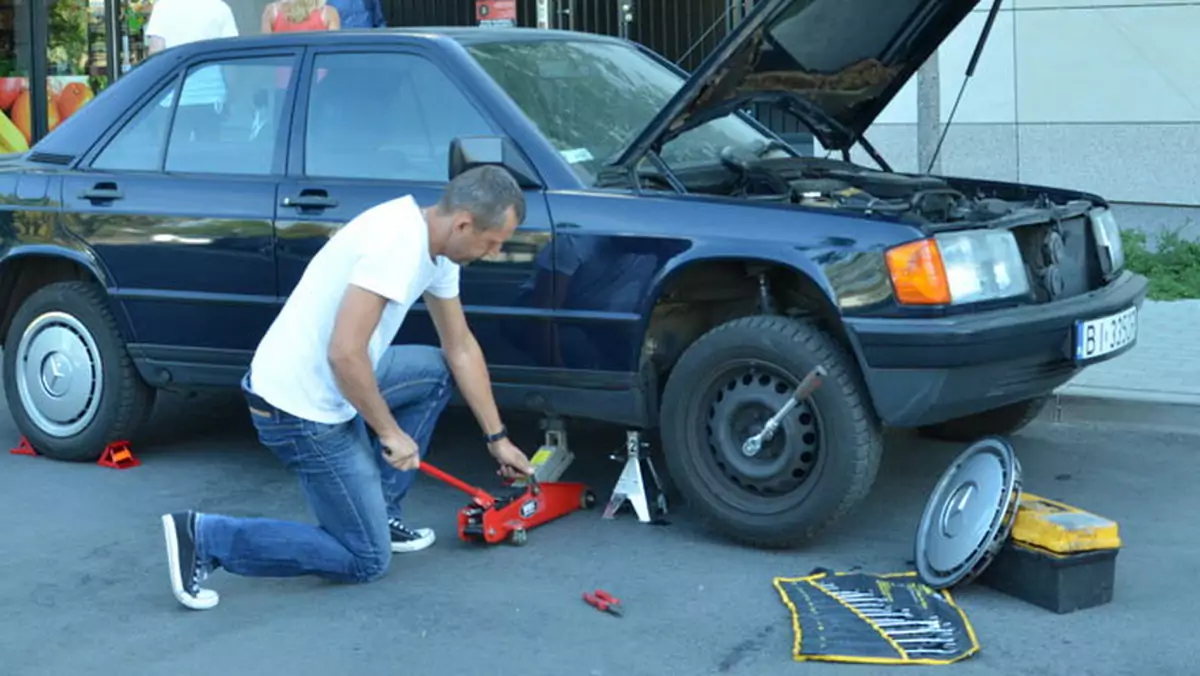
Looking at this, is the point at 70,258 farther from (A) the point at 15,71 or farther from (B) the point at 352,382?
(A) the point at 15,71

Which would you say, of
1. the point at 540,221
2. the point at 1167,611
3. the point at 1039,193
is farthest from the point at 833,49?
the point at 1167,611

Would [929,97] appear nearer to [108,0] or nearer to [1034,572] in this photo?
[1034,572]

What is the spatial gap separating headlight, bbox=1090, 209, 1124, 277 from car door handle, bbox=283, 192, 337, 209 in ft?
8.95

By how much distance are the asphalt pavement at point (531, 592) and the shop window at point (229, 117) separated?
4.09ft

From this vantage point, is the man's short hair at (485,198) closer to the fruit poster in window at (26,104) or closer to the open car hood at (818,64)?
the open car hood at (818,64)

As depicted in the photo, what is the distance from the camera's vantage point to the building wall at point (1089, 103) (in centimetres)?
1175

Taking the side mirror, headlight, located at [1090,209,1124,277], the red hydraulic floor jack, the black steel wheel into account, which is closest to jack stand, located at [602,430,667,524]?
the red hydraulic floor jack

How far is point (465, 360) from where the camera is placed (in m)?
5.23

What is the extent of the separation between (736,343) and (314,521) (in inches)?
66.3

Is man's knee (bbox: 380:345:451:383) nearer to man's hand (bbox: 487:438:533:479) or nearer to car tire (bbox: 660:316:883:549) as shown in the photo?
man's hand (bbox: 487:438:533:479)

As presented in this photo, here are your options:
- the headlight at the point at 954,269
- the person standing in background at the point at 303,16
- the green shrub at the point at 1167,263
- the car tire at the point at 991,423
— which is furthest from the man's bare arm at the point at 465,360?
the green shrub at the point at 1167,263

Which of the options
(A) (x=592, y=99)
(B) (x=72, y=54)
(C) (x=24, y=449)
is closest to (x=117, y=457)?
(C) (x=24, y=449)

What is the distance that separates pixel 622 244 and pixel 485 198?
0.99m

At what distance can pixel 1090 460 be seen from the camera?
21.8 feet
